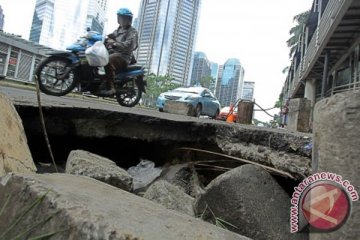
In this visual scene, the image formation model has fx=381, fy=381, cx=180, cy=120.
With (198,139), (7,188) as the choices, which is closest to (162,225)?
(7,188)

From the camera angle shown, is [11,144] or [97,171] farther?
[97,171]

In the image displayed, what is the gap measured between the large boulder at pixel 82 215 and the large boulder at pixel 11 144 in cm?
44

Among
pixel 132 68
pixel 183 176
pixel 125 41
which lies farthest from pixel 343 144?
pixel 132 68

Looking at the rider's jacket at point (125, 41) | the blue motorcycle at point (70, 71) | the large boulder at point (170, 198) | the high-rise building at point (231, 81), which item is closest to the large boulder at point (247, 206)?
the large boulder at point (170, 198)

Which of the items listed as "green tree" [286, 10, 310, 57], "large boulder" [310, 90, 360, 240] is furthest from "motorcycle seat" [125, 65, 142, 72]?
"green tree" [286, 10, 310, 57]

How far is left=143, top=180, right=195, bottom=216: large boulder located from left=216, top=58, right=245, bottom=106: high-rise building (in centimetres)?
3573

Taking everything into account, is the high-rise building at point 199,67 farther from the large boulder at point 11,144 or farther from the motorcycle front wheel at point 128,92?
the large boulder at point 11,144

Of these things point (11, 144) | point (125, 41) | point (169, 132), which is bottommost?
point (11, 144)

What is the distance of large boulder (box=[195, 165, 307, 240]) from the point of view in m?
1.72

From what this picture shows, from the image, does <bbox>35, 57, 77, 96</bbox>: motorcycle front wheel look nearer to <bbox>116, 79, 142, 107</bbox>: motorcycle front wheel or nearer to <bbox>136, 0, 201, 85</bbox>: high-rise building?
<bbox>116, 79, 142, 107</bbox>: motorcycle front wheel

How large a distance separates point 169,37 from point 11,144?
39998 millimetres

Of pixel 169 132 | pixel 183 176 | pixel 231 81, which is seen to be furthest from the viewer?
pixel 231 81

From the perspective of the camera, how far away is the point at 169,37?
40.9 m

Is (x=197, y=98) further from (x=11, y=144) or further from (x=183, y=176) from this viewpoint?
(x=11, y=144)
